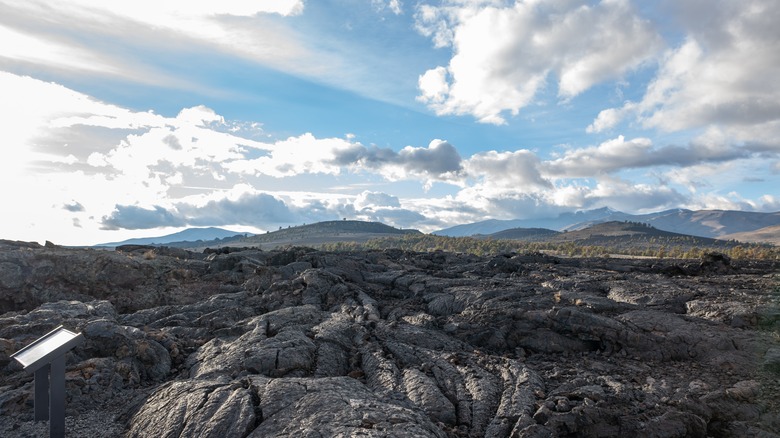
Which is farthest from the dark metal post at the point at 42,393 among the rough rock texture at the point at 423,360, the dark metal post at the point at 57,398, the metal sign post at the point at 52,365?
the rough rock texture at the point at 423,360

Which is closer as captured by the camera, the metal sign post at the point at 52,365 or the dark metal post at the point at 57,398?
the metal sign post at the point at 52,365

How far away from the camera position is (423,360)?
17.3 metres

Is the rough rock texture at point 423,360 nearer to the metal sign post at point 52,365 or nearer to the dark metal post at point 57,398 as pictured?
the dark metal post at point 57,398

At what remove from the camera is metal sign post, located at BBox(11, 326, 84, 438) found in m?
A: 10.8

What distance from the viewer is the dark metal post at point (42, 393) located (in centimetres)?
1147

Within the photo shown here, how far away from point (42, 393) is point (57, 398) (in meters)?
1.05

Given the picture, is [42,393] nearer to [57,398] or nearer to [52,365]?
[57,398]

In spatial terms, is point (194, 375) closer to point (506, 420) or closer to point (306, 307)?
point (306, 307)

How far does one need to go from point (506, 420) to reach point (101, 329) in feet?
54.4

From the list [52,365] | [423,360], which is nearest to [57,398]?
[52,365]

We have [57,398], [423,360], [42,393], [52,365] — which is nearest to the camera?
[52,365]

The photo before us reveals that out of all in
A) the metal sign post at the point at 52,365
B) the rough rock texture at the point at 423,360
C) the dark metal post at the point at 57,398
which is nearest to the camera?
the metal sign post at the point at 52,365

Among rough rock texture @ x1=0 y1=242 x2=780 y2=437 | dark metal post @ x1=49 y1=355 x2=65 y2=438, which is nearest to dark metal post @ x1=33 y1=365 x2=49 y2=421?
dark metal post @ x1=49 y1=355 x2=65 y2=438

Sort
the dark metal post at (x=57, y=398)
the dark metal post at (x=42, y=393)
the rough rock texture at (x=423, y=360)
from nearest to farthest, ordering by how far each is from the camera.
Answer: the dark metal post at (x=57, y=398) < the dark metal post at (x=42, y=393) < the rough rock texture at (x=423, y=360)
